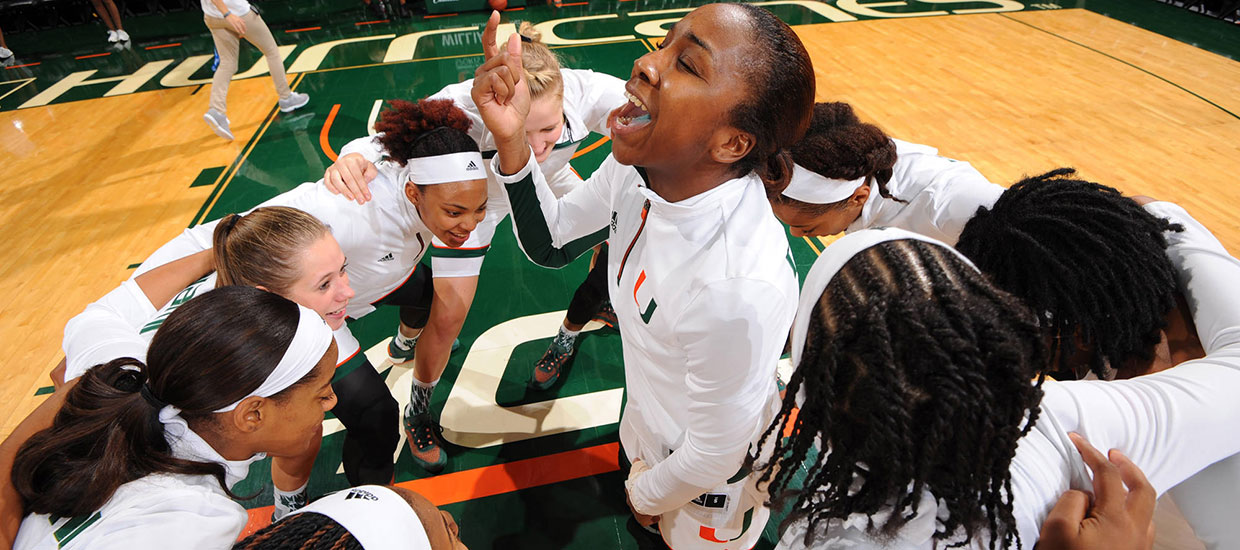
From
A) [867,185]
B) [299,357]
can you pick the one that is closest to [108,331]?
[299,357]

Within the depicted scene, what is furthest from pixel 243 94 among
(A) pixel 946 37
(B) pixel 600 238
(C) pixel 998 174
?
(A) pixel 946 37

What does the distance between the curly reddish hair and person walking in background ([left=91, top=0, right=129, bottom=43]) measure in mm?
10623

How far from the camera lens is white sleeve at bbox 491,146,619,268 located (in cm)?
181

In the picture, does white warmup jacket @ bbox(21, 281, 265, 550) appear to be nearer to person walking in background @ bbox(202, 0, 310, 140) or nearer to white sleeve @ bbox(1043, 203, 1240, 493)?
white sleeve @ bbox(1043, 203, 1240, 493)

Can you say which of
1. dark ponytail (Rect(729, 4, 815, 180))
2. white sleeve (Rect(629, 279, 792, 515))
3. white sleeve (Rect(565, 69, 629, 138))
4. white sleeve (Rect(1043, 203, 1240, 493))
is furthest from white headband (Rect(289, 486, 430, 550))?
white sleeve (Rect(565, 69, 629, 138))

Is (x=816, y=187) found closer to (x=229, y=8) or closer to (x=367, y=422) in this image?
(x=367, y=422)

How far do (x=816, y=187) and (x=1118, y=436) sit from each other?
48.6 inches

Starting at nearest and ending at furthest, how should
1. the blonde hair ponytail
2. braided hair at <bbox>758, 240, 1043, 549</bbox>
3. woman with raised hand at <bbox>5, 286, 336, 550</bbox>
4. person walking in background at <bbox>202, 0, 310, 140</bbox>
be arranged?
1. braided hair at <bbox>758, 240, 1043, 549</bbox>
2. woman with raised hand at <bbox>5, 286, 336, 550</bbox>
3. the blonde hair ponytail
4. person walking in background at <bbox>202, 0, 310, 140</bbox>

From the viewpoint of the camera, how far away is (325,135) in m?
6.19

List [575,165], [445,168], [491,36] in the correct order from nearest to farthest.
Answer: [491,36] < [445,168] < [575,165]

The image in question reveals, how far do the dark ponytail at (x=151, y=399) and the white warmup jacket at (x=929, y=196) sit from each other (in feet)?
7.18

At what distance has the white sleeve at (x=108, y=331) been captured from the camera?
1.73 m

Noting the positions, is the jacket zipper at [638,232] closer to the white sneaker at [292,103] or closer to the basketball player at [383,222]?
the basketball player at [383,222]

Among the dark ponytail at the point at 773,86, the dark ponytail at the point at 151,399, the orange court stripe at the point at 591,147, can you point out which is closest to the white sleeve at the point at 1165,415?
the dark ponytail at the point at 773,86
